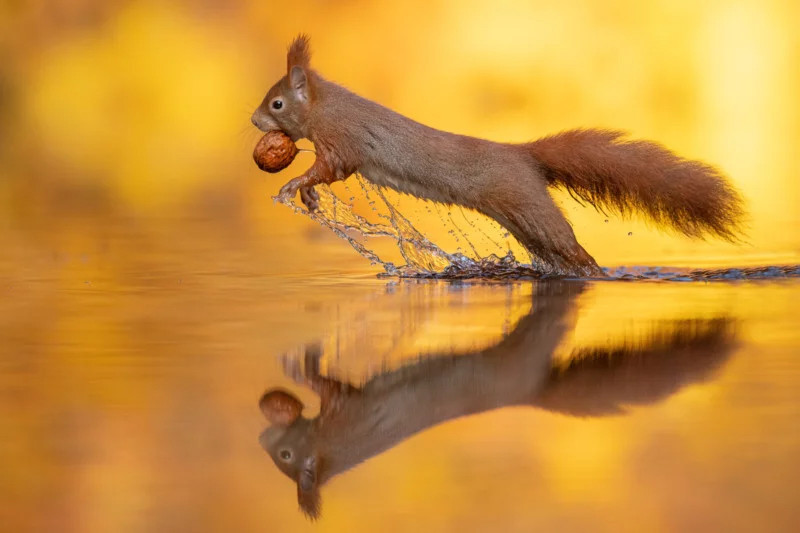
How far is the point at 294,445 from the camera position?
171 centimetres

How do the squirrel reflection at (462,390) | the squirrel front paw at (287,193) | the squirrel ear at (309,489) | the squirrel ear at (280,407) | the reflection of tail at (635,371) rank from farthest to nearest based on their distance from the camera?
the squirrel front paw at (287,193), the reflection of tail at (635,371), the squirrel ear at (280,407), the squirrel reflection at (462,390), the squirrel ear at (309,489)

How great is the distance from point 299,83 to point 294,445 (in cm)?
341

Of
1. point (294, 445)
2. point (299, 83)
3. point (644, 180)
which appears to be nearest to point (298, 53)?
point (299, 83)

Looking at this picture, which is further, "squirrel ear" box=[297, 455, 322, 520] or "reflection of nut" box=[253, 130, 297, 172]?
"reflection of nut" box=[253, 130, 297, 172]

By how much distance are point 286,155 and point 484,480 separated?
3.48m

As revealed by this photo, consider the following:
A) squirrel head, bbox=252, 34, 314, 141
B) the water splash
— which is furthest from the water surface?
squirrel head, bbox=252, 34, 314, 141

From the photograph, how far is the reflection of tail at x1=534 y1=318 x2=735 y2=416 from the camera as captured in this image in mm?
1988

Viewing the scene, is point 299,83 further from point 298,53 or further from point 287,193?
point 287,193

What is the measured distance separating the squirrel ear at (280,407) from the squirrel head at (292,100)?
294cm

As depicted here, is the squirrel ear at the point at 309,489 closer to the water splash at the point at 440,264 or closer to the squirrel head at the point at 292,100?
the water splash at the point at 440,264

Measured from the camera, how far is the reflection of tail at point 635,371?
6.52 ft

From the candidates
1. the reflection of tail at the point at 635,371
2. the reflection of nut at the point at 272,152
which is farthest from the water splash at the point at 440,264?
the reflection of tail at the point at 635,371

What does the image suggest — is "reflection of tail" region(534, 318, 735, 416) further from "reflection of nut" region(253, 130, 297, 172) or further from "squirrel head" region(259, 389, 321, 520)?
"reflection of nut" region(253, 130, 297, 172)

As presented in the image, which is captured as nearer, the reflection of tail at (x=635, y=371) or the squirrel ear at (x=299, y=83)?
the reflection of tail at (x=635, y=371)
